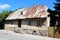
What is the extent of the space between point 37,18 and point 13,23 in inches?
433

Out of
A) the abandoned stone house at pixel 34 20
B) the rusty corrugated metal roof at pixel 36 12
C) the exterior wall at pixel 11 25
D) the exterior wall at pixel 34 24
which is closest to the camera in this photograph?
the abandoned stone house at pixel 34 20

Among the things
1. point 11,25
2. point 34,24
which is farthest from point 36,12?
point 11,25

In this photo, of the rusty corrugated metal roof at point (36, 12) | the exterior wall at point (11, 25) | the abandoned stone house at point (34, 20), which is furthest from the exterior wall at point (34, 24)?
the exterior wall at point (11, 25)

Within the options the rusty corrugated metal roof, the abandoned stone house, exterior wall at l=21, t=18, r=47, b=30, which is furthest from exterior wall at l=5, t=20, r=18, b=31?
exterior wall at l=21, t=18, r=47, b=30

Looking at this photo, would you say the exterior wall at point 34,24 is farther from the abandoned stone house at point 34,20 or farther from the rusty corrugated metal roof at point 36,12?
the rusty corrugated metal roof at point 36,12

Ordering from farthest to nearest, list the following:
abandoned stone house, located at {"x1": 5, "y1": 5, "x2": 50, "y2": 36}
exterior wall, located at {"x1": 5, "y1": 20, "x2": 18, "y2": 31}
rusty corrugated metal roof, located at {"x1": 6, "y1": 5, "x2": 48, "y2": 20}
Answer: exterior wall, located at {"x1": 5, "y1": 20, "x2": 18, "y2": 31}
rusty corrugated metal roof, located at {"x1": 6, "y1": 5, "x2": 48, "y2": 20}
abandoned stone house, located at {"x1": 5, "y1": 5, "x2": 50, "y2": 36}

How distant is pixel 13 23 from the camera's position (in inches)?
1891

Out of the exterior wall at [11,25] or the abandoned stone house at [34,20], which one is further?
the exterior wall at [11,25]

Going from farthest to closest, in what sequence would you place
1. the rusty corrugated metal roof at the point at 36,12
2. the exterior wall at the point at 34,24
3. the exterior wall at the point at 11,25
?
the exterior wall at the point at 11,25 → the rusty corrugated metal roof at the point at 36,12 → the exterior wall at the point at 34,24

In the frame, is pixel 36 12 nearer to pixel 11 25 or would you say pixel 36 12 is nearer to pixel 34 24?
pixel 34 24

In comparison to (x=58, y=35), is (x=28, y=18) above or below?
above

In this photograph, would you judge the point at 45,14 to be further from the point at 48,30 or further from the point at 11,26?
the point at 11,26

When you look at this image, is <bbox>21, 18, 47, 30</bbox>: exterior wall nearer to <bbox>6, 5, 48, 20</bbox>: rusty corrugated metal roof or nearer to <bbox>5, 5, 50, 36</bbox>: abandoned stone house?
<bbox>5, 5, 50, 36</bbox>: abandoned stone house

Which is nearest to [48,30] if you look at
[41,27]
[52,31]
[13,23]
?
[52,31]
